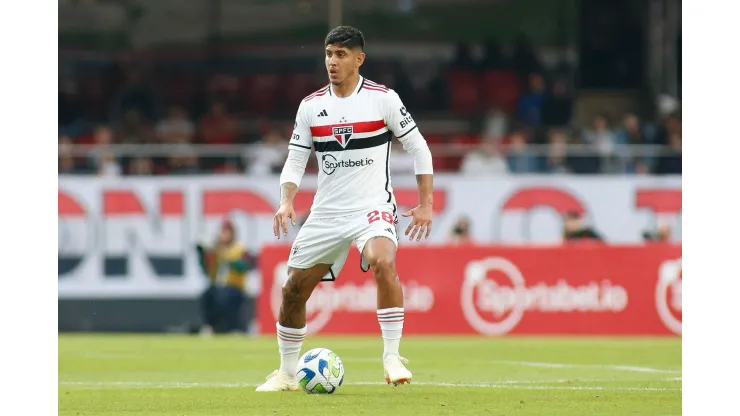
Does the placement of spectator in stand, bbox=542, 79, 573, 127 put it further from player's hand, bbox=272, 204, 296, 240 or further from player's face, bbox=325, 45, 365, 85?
player's hand, bbox=272, 204, 296, 240

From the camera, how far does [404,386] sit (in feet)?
32.5

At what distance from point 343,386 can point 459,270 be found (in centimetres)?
891

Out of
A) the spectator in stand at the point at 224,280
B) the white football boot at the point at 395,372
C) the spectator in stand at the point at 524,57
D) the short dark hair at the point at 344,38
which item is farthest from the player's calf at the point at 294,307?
the spectator in stand at the point at 524,57

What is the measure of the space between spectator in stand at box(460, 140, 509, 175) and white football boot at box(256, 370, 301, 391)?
12.8 meters

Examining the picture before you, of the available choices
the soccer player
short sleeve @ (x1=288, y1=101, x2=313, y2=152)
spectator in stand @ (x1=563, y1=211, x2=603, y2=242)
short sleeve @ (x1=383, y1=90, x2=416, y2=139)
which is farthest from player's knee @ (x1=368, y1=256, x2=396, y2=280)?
spectator in stand @ (x1=563, y1=211, x2=603, y2=242)

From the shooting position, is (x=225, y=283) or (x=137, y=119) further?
(x=137, y=119)

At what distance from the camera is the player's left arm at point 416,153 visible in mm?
9328

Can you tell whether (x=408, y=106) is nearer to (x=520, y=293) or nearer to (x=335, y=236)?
(x=520, y=293)

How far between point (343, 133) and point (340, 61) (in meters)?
0.50

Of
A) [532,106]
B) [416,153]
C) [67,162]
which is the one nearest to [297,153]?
[416,153]

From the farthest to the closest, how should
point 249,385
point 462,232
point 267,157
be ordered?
point 267,157 → point 462,232 → point 249,385

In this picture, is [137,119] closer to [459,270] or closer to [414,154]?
[459,270]

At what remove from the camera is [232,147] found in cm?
2286
